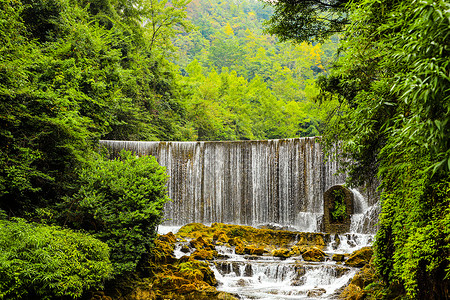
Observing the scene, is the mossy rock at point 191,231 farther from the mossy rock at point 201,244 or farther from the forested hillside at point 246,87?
the forested hillside at point 246,87

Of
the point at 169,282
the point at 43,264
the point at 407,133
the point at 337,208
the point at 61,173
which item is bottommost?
the point at 169,282

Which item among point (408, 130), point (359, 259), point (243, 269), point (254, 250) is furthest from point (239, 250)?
point (408, 130)

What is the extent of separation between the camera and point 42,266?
16.1 ft

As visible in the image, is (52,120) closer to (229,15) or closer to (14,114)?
(14,114)

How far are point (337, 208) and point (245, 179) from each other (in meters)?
4.24

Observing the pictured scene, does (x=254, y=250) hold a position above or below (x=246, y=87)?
below

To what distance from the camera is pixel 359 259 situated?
362 inches

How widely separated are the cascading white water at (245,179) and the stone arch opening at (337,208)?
0.89 meters

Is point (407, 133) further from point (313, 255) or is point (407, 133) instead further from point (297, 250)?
point (297, 250)

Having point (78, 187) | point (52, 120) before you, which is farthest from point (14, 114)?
point (78, 187)

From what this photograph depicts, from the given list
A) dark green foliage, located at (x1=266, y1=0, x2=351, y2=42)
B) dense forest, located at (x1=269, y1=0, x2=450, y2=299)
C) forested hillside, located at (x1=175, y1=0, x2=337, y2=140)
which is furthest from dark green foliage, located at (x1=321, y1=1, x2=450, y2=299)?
forested hillside, located at (x1=175, y1=0, x2=337, y2=140)

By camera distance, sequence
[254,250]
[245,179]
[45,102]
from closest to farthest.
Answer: [45,102]
[254,250]
[245,179]

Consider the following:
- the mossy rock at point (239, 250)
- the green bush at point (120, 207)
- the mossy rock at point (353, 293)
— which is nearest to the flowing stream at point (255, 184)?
the mossy rock at point (239, 250)

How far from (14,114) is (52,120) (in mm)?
802
